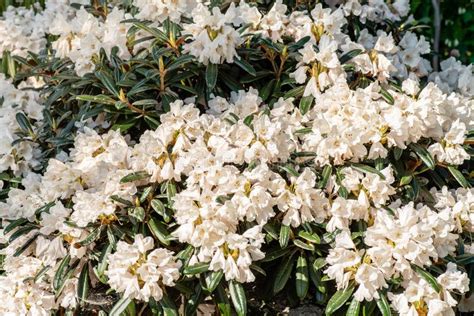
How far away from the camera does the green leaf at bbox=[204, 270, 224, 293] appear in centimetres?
209

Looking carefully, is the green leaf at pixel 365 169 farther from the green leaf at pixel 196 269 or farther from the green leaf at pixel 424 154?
the green leaf at pixel 196 269

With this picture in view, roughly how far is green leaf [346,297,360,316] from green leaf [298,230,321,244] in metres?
0.21

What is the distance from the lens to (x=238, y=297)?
2113 mm

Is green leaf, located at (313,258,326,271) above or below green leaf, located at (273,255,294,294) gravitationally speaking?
above

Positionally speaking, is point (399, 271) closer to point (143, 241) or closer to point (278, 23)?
point (143, 241)

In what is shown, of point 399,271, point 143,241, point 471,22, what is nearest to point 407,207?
point 399,271

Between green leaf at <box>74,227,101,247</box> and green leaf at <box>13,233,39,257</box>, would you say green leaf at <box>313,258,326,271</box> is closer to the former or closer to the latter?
green leaf at <box>74,227,101,247</box>

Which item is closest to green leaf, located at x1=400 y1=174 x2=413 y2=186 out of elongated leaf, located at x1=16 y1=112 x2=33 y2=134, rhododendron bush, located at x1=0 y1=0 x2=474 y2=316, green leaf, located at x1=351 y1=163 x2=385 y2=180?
rhododendron bush, located at x1=0 y1=0 x2=474 y2=316

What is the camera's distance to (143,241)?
2.10 m

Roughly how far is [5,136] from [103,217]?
0.79 meters

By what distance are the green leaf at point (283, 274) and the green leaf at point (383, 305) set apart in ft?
0.98

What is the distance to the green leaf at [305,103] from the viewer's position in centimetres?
255

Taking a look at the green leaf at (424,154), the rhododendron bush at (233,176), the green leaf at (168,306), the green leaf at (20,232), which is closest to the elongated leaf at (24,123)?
the rhododendron bush at (233,176)

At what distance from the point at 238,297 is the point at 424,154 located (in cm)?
80
